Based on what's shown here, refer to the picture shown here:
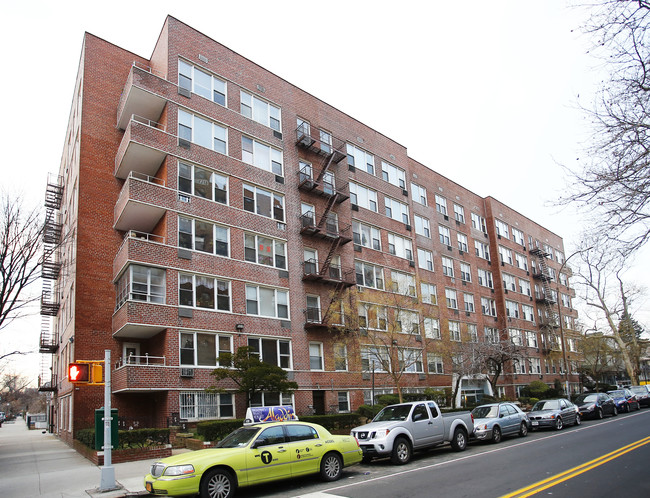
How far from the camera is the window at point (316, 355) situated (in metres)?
27.8

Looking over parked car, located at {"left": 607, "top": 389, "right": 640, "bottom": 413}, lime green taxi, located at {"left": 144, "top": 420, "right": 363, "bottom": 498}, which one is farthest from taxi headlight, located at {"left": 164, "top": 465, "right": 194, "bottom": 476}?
parked car, located at {"left": 607, "top": 389, "right": 640, "bottom": 413}

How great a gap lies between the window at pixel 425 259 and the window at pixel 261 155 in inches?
613

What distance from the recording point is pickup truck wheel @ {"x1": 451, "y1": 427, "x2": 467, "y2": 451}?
54.2 ft

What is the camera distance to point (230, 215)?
84.5 feet

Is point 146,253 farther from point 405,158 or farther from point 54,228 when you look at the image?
point 405,158

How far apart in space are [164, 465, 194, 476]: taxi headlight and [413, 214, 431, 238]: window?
3249cm

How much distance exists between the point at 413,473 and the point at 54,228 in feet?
96.3

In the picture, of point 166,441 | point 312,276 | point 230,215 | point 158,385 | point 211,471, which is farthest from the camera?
point 312,276

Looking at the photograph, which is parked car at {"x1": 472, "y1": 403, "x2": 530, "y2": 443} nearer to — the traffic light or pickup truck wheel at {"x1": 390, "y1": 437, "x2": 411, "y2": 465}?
pickup truck wheel at {"x1": 390, "y1": 437, "x2": 411, "y2": 465}

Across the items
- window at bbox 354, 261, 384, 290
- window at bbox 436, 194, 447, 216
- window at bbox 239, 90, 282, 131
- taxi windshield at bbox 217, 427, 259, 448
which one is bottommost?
taxi windshield at bbox 217, 427, 259, 448

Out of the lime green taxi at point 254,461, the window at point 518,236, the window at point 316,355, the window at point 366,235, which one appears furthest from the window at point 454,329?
the lime green taxi at point 254,461

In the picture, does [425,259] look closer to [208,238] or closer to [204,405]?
[208,238]

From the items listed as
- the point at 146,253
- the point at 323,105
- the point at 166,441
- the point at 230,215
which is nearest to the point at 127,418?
the point at 166,441

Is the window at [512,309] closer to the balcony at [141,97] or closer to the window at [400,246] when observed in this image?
the window at [400,246]
